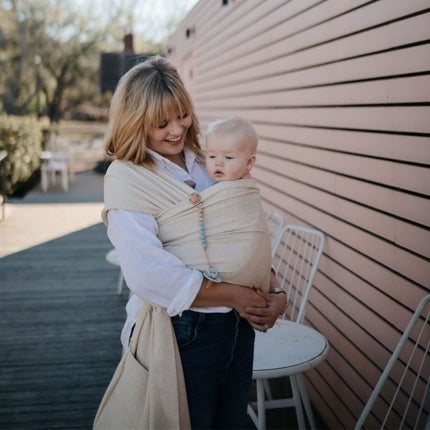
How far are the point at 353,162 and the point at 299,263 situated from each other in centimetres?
107

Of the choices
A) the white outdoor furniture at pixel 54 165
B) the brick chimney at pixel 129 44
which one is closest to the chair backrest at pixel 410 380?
the white outdoor furniture at pixel 54 165

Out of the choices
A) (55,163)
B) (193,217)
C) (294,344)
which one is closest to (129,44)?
(55,163)

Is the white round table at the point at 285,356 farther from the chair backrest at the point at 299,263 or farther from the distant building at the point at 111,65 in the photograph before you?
the distant building at the point at 111,65

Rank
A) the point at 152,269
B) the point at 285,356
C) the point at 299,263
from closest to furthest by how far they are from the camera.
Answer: the point at 152,269
the point at 285,356
the point at 299,263

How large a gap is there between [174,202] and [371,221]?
125 centimetres

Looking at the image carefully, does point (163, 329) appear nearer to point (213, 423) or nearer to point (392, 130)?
point (213, 423)

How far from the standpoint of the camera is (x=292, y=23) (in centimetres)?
352

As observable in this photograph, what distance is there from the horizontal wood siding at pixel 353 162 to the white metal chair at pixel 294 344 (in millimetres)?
107

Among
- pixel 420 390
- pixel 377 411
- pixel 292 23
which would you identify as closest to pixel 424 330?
pixel 420 390

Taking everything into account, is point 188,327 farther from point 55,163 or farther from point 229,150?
point 55,163

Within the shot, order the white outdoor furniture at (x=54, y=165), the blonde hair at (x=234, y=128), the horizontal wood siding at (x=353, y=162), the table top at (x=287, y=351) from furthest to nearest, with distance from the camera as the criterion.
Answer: the white outdoor furniture at (x=54, y=165), the table top at (x=287, y=351), the horizontal wood siding at (x=353, y=162), the blonde hair at (x=234, y=128)

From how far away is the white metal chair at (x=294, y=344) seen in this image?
2.25 metres

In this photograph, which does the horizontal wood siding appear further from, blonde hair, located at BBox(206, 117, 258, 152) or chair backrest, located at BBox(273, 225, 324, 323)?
blonde hair, located at BBox(206, 117, 258, 152)

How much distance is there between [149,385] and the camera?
4.97 feet
